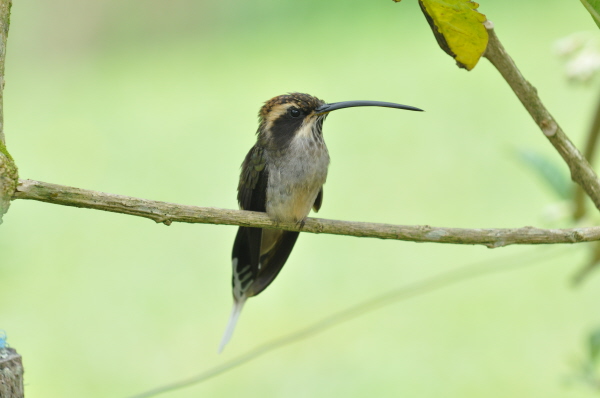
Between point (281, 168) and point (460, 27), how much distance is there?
1143 mm

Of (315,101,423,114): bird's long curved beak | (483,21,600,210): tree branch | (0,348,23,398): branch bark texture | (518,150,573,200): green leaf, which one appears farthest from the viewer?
(518,150,573,200): green leaf

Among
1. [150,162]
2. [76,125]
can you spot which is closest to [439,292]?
[150,162]

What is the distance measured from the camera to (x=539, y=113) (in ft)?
8.76

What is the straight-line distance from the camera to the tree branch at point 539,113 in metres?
2.62

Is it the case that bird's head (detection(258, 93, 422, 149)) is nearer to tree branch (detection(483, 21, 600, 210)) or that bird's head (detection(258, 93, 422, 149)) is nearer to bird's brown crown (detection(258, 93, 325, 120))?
bird's brown crown (detection(258, 93, 325, 120))

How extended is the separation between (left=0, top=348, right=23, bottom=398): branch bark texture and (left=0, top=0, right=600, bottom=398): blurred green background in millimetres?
2712

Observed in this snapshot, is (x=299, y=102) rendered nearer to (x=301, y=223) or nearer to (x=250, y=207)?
(x=250, y=207)

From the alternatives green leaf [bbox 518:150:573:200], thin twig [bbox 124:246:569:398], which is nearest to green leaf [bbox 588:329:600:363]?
green leaf [bbox 518:150:573:200]

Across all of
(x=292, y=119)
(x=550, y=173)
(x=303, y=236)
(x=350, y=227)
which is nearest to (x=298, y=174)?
(x=292, y=119)

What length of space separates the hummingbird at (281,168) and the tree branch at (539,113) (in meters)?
0.67

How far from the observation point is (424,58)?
10641 mm

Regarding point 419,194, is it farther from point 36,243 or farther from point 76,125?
point 76,125

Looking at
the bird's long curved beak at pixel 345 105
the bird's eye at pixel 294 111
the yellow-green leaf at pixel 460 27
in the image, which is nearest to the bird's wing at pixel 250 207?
the bird's eye at pixel 294 111

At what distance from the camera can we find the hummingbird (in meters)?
3.30
